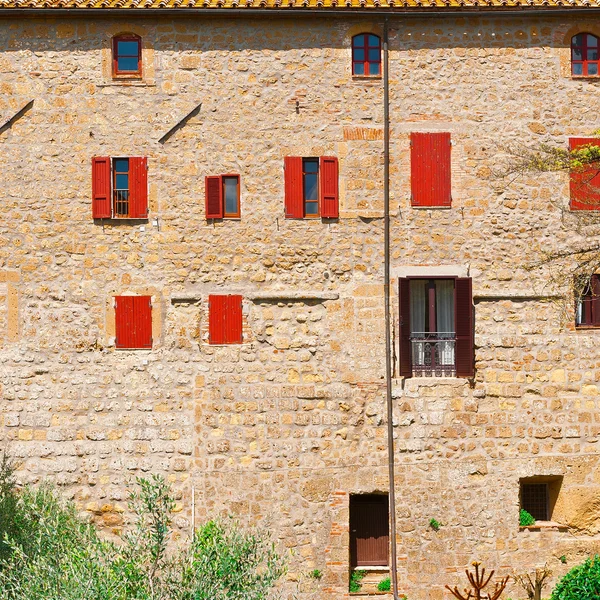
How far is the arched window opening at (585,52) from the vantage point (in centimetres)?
1530

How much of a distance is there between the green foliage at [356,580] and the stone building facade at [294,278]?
699 mm

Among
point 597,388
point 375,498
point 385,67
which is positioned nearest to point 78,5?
point 385,67

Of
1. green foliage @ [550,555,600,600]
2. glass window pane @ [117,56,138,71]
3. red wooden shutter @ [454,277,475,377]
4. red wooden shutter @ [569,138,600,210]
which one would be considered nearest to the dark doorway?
red wooden shutter @ [454,277,475,377]

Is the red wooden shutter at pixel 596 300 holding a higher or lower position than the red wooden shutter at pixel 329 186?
lower

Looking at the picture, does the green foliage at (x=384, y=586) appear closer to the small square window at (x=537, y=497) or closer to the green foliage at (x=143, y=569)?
the small square window at (x=537, y=497)

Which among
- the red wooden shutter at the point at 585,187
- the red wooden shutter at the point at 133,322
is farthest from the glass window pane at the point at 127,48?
the red wooden shutter at the point at 585,187

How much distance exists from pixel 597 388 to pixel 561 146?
4.30 meters

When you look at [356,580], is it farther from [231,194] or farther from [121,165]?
[121,165]

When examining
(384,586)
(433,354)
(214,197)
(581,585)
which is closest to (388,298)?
(433,354)

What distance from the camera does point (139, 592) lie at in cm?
918

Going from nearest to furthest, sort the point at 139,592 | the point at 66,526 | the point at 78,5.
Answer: the point at 139,592 < the point at 66,526 < the point at 78,5

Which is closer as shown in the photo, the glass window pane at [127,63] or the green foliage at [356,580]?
the green foliage at [356,580]

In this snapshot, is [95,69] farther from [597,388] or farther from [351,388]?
[597,388]

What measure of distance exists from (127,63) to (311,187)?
3.90m
